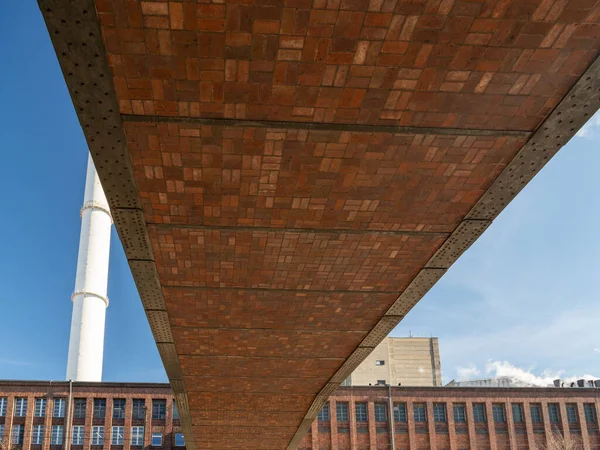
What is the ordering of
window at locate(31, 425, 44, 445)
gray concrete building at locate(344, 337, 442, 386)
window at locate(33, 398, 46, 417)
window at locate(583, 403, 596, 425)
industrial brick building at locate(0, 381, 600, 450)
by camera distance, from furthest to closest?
gray concrete building at locate(344, 337, 442, 386), window at locate(583, 403, 596, 425), window at locate(33, 398, 46, 417), industrial brick building at locate(0, 381, 600, 450), window at locate(31, 425, 44, 445)

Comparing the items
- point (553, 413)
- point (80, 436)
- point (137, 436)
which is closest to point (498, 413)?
point (553, 413)

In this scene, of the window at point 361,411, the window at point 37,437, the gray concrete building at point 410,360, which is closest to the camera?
the window at point 37,437

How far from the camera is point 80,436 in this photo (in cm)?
4403

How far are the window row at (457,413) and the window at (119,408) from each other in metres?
14.3

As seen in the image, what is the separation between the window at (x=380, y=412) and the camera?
46.4m

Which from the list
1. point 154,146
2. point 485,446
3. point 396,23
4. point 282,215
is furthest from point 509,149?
point 485,446

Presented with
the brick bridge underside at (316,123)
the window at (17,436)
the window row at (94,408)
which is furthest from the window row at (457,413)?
the brick bridge underside at (316,123)

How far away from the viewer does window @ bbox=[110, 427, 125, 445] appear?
44.2 metres

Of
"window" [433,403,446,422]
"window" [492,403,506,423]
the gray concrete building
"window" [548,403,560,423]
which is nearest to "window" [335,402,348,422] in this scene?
"window" [433,403,446,422]

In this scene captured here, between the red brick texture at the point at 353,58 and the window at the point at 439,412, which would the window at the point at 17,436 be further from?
the red brick texture at the point at 353,58

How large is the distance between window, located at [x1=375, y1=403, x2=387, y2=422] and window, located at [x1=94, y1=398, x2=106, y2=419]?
1992cm

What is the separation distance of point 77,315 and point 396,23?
203 feet

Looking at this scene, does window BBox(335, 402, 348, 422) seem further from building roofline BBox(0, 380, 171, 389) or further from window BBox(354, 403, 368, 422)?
building roofline BBox(0, 380, 171, 389)

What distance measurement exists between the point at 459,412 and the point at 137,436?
23849 mm
